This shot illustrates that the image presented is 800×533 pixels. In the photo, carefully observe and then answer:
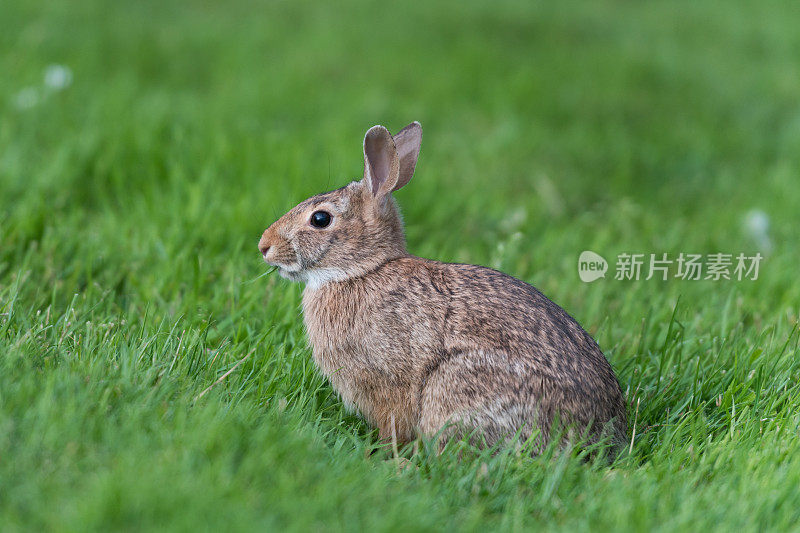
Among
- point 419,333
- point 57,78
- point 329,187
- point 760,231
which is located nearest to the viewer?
point 419,333

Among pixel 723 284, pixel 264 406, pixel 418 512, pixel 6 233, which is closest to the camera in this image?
pixel 418 512

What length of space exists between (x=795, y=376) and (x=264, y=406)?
8.73ft

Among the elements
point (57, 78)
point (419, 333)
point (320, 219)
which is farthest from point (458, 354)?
point (57, 78)

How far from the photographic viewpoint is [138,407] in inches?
128

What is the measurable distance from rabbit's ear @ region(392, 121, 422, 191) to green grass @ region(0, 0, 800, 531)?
3.17 feet

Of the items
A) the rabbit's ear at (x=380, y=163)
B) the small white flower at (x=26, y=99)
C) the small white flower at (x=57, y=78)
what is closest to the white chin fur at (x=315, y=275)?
the rabbit's ear at (x=380, y=163)

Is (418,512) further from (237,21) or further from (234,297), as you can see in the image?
(237,21)

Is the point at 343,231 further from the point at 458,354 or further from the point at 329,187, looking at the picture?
the point at 329,187

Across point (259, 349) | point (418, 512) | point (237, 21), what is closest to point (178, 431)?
point (418, 512)

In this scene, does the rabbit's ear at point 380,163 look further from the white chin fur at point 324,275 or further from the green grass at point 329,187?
the green grass at point 329,187

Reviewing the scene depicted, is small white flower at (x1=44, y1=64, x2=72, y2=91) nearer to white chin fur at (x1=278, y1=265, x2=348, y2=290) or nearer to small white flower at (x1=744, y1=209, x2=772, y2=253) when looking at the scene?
white chin fur at (x1=278, y1=265, x2=348, y2=290)

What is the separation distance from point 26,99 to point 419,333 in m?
4.93

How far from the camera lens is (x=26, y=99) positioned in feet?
23.7

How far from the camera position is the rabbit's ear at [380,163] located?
4.21 meters
